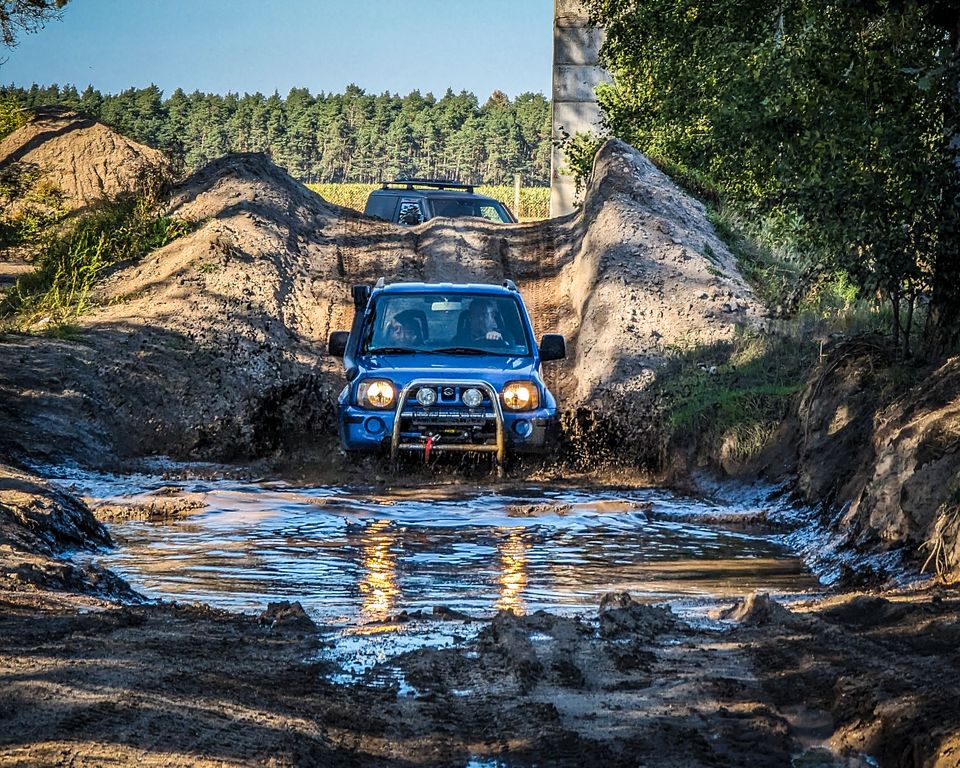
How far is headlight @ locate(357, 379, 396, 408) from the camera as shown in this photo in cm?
1357

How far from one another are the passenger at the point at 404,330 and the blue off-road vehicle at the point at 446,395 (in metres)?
0.01

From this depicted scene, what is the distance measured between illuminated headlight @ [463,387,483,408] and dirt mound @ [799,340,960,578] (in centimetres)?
298

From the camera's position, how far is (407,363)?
45.4 ft

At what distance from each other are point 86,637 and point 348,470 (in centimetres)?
820

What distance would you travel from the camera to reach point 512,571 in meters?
9.82

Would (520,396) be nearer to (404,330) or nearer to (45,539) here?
(404,330)

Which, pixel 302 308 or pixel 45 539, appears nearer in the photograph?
pixel 45 539

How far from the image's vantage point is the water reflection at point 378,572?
8379 mm

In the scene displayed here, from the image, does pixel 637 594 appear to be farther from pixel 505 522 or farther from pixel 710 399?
pixel 710 399

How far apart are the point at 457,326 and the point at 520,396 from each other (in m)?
1.57

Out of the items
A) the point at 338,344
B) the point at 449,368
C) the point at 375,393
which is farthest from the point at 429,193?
the point at 375,393

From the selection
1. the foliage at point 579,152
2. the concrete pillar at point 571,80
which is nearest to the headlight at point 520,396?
the foliage at point 579,152

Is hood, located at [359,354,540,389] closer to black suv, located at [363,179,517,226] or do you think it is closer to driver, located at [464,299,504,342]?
driver, located at [464,299,504,342]

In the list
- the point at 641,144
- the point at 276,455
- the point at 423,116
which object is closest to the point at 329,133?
the point at 423,116
